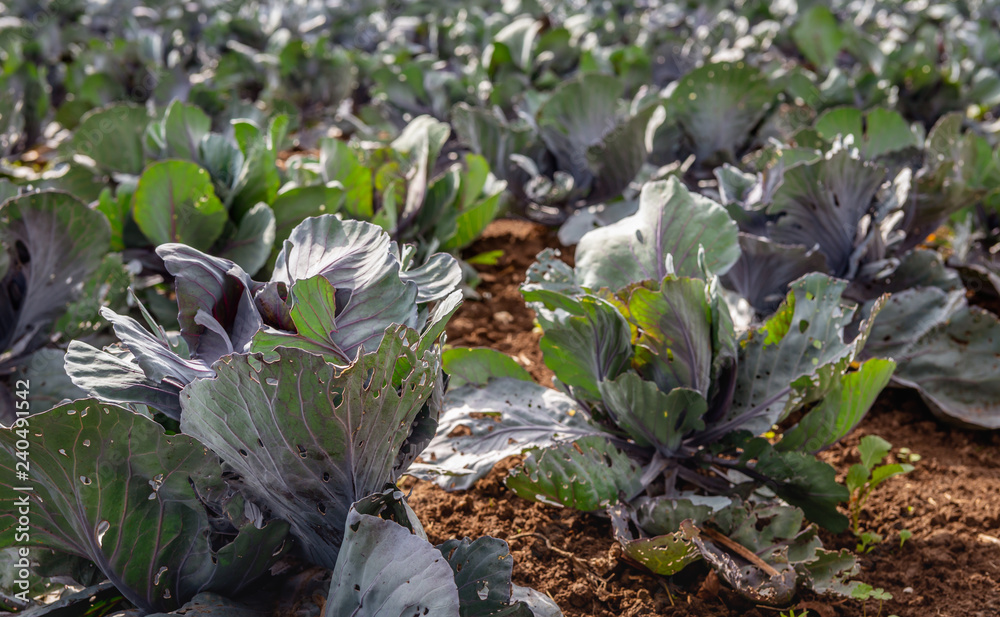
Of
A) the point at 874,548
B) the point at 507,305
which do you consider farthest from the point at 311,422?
the point at 507,305

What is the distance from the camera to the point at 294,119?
4.30m

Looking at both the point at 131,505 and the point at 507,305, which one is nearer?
the point at 131,505

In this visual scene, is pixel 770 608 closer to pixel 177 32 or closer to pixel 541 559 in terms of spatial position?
pixel 541 559

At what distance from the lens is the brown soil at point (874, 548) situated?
1643mm

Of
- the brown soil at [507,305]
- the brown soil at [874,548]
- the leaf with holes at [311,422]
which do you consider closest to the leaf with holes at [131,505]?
the leaf with holes at [311,422]

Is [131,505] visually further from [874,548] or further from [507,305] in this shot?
[507,305]

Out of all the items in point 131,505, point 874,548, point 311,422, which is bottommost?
point 874,548

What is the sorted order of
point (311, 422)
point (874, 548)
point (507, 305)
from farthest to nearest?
point (507, 305) → point (874, 548) → point (311, 422)

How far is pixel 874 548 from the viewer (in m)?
1.84

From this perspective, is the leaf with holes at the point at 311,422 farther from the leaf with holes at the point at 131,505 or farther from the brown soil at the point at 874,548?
the brown soil at the point at 874,548

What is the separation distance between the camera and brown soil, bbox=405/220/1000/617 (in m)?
1.64

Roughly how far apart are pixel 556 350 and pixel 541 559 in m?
0.47

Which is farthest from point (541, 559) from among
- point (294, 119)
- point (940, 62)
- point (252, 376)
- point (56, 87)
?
point (56, 87)

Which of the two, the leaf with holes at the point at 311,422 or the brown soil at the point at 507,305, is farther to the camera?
the brown soil at the point at 507,305
